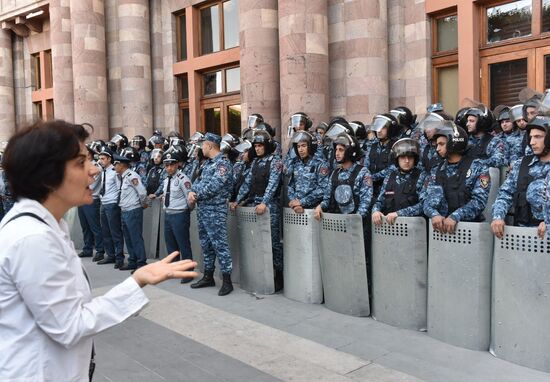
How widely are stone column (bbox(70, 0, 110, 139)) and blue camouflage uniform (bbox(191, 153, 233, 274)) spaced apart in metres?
9.32

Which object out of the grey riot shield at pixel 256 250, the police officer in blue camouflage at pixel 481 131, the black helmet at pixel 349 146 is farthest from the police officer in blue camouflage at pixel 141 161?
the police officer in blue camouflage at pixel 481 131

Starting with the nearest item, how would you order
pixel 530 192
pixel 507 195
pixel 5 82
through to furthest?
pixel 530 192 < pixel 507 195 < pixel 5 82

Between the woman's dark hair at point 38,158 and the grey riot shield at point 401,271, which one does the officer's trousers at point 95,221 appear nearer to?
the grey riot shield at point 401,271

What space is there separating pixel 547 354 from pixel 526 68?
6.03 metres

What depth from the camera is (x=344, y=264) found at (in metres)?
Result: 5.57

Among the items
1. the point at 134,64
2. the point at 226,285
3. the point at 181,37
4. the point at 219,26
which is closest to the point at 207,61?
the point at 219,26

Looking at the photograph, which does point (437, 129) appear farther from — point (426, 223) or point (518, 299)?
point (518, 299)

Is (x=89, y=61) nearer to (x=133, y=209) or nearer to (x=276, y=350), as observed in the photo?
(x=133, y=209)

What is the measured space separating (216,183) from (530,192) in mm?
3719

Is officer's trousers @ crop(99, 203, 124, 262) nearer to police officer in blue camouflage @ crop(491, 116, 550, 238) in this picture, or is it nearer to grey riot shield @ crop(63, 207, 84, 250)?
grey riot shield @ crop(63, 207, 84, 250)

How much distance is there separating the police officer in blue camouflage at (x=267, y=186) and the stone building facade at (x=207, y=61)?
2877 mm

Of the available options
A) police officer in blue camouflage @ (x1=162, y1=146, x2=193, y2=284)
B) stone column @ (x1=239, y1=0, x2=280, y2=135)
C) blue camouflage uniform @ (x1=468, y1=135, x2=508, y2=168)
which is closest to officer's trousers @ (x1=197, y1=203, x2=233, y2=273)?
police officer in blue camouflage @ (x1=162, y1=146, x2=193, y2=284)

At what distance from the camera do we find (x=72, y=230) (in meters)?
10.5

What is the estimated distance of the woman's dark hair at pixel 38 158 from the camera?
174 cm
